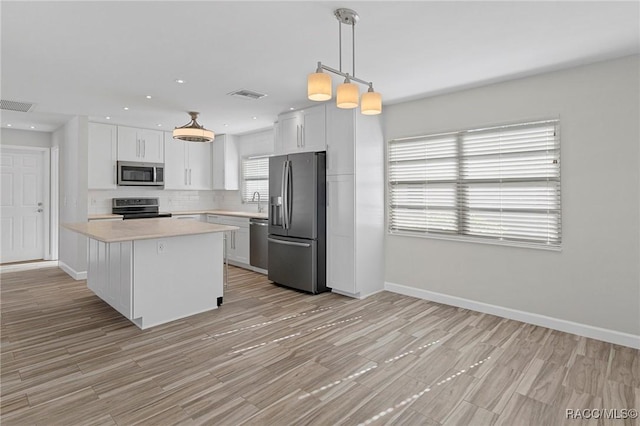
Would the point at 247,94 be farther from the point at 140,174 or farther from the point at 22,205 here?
the point at 22,205

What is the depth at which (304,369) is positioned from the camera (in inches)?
106

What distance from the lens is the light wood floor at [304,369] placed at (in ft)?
7.11

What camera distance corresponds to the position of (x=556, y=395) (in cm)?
236

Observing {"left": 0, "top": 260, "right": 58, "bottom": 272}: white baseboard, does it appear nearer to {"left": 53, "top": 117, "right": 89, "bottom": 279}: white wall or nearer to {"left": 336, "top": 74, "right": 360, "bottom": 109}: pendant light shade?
{"left": 53, "top": 117, "right": 89, "bottom": 279}: white wall

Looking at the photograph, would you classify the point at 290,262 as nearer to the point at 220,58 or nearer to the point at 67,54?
the point at 220,58

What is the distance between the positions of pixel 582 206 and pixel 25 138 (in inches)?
324

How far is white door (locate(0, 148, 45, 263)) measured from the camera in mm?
6324

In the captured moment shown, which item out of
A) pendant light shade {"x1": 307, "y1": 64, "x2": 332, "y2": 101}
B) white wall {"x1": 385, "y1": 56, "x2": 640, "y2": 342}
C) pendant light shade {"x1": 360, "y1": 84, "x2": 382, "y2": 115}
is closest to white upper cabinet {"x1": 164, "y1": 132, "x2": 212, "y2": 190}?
white wall {"x1": 385, "y1": 56, "x2": 640, "y2": 342}

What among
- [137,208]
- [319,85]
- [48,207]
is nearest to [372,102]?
[319,85]

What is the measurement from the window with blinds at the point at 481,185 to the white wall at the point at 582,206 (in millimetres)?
117

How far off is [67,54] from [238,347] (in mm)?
2829

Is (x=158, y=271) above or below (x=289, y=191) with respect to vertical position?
below

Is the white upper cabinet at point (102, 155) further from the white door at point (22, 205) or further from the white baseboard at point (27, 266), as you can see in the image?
the white baseboard at point (27, 266)

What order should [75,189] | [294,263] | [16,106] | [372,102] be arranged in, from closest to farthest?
1. [372,102]
2. [16,106]
3. [294,263]
4. [75,189]
